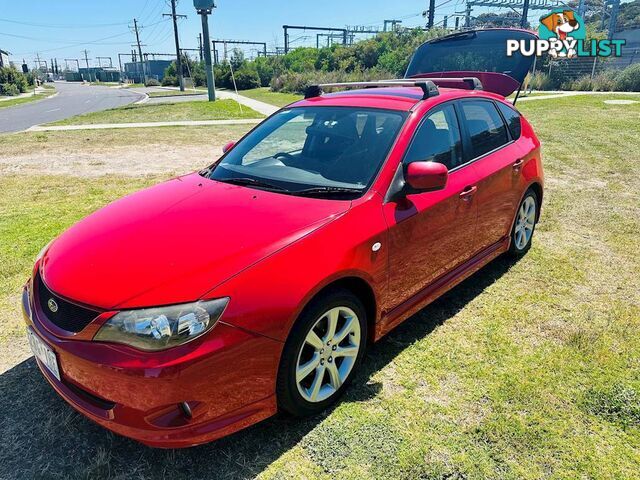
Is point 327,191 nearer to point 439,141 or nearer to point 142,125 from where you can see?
point 439,141

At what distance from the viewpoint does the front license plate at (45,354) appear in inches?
86.3

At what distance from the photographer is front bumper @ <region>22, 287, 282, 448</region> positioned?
1.91 meters

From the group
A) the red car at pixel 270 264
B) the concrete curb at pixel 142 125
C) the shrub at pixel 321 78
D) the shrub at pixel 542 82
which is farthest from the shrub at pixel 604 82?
the red car at pixel 270 264

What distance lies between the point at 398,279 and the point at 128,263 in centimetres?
156

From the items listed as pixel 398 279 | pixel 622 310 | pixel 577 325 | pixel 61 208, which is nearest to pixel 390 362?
pixel 398 279

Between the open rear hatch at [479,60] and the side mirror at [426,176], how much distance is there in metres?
3.43

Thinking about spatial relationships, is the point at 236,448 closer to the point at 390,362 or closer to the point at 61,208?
the point at 390,362

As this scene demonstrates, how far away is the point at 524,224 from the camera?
4477mm

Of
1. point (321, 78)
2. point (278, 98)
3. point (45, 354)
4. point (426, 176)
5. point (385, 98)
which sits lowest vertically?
point (45, 354)

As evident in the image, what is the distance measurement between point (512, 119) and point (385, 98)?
1.58 m

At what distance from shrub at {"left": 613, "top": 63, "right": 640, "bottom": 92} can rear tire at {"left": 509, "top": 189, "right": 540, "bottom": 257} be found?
23.2 metres

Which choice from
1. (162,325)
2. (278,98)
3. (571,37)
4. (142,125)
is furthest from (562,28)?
(162,325)

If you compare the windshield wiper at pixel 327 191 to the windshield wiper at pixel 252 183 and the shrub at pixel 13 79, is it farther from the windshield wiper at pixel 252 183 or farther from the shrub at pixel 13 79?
the shrub at pixel 13 79

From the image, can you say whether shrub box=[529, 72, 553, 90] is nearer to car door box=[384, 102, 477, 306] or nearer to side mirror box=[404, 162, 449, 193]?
car door box=[384, 102, 477, 306]
